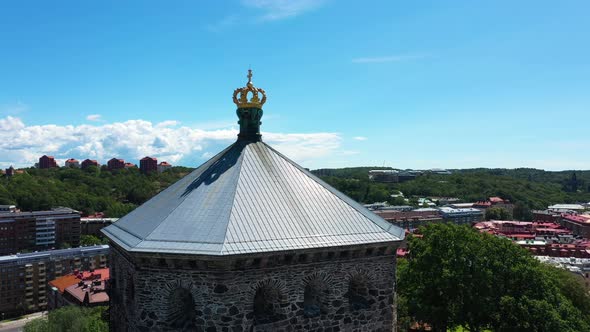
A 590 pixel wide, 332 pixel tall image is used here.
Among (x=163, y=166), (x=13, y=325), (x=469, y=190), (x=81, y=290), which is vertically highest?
(x=163, y=166)

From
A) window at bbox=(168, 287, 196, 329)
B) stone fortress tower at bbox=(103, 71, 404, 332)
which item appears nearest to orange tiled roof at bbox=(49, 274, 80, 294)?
stone fortress tower at bbox=(103, 71, 404, 332)

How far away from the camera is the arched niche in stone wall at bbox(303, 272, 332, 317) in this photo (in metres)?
10.5

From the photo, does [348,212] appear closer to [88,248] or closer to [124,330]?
[124,330]

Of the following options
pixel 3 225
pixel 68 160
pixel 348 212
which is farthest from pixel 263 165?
pixel 68 160

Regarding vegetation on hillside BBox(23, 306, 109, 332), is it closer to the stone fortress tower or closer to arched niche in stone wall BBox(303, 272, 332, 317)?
the stone fortress tower

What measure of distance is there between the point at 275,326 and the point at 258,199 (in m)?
3.03

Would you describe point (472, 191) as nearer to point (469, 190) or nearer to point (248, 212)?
point (469, 190)

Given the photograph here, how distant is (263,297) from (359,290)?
2.58 m

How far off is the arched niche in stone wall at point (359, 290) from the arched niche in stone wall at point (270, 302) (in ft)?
5.94

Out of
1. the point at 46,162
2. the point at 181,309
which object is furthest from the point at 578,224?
the point at 46,162

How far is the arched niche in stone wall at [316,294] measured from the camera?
1045cm

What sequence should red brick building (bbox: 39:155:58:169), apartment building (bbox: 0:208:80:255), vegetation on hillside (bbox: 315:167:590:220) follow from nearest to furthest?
1. apartment building (bbox: 0:208:80:255)
2. vegetation on hillside (bbox: 315:167:590:220)
3. red brick building (bbox: 39:155:58:169)

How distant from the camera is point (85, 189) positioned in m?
121

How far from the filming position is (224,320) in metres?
9.57
